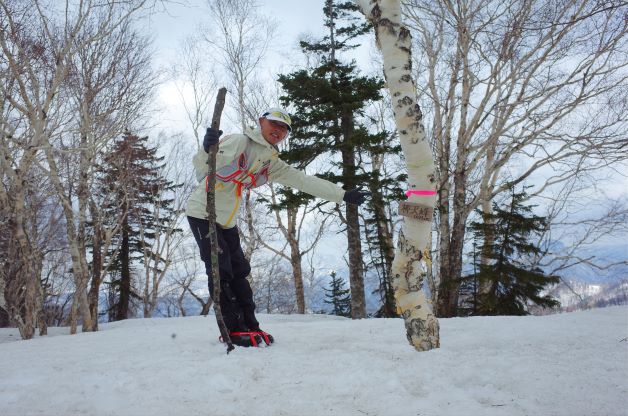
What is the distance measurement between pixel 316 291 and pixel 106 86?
24219 millimetres

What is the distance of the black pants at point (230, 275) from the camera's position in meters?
3.09

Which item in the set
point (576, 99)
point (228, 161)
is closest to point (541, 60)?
point (576, 99)

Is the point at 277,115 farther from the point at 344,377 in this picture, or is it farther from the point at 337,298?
the point at 337,298

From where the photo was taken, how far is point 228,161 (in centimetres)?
294

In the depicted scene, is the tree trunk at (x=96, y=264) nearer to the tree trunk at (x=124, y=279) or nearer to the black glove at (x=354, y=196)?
the tree trunk at (x=124, y=279)

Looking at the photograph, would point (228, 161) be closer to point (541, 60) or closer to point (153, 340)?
point (153, 340)

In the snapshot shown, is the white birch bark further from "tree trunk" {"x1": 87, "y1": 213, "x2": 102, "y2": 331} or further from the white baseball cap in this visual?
"tree trunk" {"x1": 87, "y1": 213, "x2": 102, "y2": 331}

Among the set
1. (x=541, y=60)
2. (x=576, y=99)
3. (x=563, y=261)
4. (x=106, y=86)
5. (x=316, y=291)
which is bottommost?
(x=316, y=291)

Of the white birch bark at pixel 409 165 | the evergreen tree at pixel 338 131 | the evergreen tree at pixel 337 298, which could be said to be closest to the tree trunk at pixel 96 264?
the evergreen tree at pixel 338 131

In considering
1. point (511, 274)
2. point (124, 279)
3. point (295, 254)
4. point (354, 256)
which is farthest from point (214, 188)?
point (124, 279)

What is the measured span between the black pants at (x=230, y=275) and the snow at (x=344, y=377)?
0.29 meters

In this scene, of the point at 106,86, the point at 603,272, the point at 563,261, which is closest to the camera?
the point at 106,86

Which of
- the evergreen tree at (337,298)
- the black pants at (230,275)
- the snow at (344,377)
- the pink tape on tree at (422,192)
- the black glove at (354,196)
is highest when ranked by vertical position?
the black glove at (354,196)

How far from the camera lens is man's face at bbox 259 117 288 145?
121 inches
